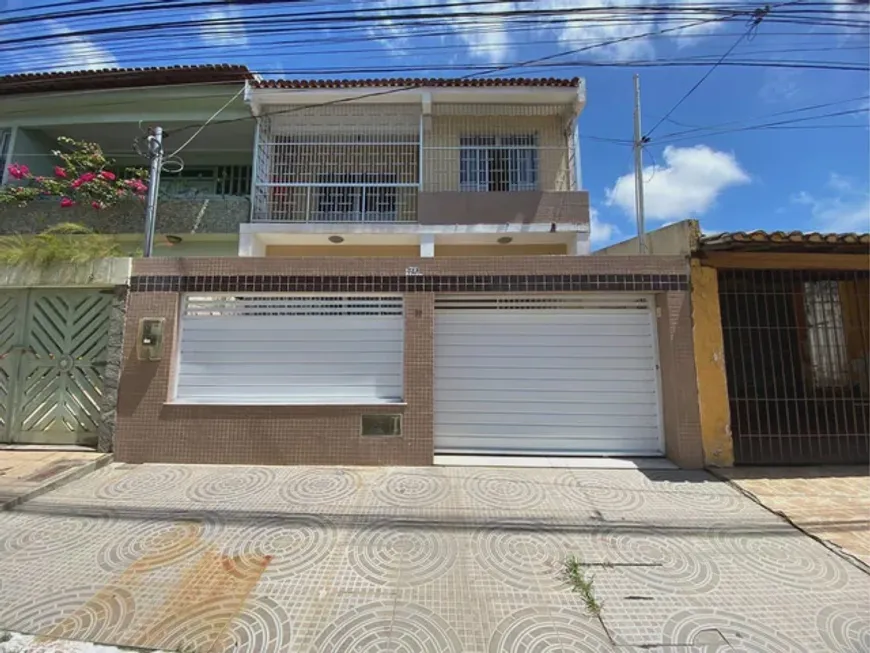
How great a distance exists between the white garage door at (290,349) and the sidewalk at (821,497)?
4.14m

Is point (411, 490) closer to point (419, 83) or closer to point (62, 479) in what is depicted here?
point (62, 479)

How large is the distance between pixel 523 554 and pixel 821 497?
3447 mm

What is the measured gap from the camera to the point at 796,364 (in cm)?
525

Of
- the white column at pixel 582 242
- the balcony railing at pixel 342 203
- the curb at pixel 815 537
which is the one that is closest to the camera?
the curb at pixel 815 537

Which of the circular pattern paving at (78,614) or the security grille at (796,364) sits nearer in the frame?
the circular pattern paving at (78,614)

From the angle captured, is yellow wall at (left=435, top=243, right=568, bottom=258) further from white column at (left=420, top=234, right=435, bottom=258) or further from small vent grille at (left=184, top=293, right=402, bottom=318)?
small vent grille at (left=184, top=293, right=402, bottom=318)

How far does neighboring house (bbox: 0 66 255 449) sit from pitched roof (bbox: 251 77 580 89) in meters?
1.26

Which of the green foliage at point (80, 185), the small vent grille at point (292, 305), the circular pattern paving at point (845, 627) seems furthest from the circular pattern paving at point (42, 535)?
the green foliage at point (80, 185)

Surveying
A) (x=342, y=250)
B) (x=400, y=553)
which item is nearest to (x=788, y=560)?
(x=400, y=553)

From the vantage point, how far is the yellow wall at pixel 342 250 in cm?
966

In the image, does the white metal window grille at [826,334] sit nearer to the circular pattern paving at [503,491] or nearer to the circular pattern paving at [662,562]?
the circular pattern paving at [662,562]

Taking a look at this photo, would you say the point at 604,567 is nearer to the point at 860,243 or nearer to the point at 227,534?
the point at 227,534

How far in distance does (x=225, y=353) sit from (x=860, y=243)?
313 inches

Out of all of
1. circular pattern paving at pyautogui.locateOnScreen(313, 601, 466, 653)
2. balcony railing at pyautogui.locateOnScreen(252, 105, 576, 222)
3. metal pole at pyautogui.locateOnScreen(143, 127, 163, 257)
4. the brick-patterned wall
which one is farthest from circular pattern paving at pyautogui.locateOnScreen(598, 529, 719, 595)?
balcony railing at pyautogui.locateOnScreen(252, 105, 576, 222)
